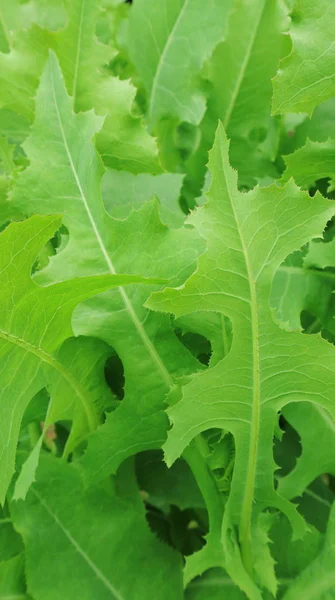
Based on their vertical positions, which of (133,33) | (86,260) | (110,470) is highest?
(133,33)

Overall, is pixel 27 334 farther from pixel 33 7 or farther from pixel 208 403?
pixel 33 7

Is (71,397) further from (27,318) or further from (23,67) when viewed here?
(23,67)

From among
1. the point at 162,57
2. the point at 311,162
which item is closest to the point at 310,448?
the point at 311,162

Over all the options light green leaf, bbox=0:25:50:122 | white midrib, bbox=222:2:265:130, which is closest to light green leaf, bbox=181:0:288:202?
white midrib, bbox=222:2:265:130

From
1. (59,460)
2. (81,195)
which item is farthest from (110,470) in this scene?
(81,195)

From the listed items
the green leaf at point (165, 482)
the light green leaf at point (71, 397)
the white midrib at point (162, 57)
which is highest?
the white midrib at point (162, 57)

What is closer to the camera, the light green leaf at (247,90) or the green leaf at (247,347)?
the green leaf at (247,347)

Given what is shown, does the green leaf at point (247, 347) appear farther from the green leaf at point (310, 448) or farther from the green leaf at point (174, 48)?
the green leaf at point (174, 48)

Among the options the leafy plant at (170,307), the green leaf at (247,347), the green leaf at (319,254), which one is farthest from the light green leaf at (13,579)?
the green leaf at (319,254)
